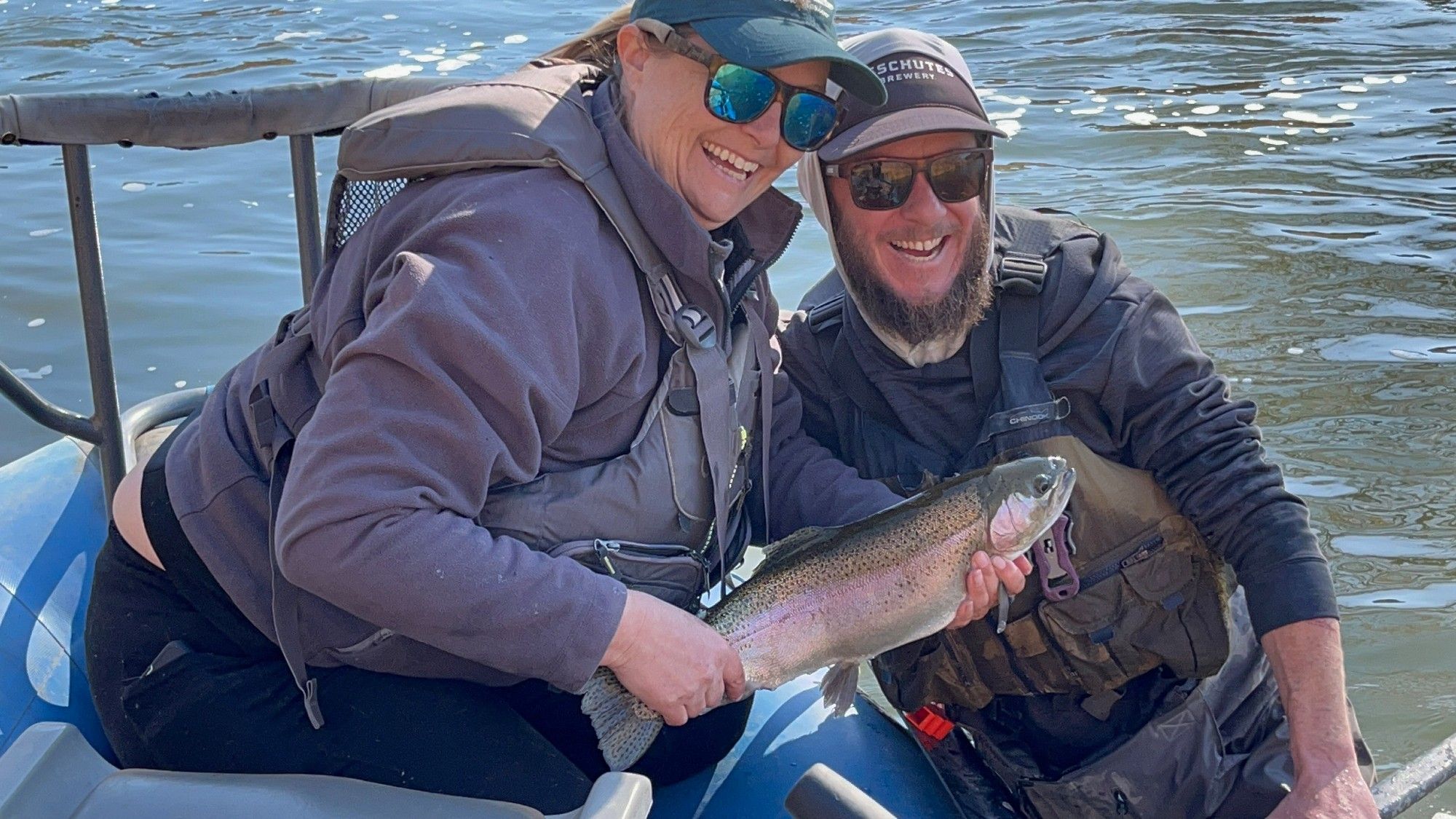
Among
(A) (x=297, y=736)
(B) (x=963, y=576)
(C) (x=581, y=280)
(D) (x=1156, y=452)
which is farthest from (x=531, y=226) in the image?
(D) (x=1156, y=452)

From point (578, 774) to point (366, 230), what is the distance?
1.03 m

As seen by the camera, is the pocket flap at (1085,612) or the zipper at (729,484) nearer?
the zipper at (729,484)

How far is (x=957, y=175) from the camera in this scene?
Answer: 3186 mm

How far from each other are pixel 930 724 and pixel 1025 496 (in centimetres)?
82

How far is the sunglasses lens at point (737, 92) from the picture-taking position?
2.45 metres

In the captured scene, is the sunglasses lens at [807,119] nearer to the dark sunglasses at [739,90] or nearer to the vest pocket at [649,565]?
the dark sunglasses at [739,90]

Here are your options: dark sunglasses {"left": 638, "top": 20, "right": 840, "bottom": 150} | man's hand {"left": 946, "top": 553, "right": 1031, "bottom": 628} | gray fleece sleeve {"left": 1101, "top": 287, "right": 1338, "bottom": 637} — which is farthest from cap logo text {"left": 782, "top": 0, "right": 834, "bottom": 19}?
man's hand {"left": 946, "top": 553, "right": 1031, "bottom": 628}

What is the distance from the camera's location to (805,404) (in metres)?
3.44

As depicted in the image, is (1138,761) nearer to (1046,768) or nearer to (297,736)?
(1046,768)

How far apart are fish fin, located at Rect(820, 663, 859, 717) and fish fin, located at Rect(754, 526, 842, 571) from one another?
10.7 inches

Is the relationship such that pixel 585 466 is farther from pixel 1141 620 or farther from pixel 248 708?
pixel 1141 620

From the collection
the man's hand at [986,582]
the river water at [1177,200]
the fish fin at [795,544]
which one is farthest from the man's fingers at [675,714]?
the river water at [1177,200]

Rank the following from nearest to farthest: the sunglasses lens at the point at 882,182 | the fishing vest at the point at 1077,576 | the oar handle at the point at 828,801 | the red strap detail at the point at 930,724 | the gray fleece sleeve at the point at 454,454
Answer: the oar handle at the point at 828,801, the gray fleece sleeve at the point at 454,454, the fishing vest at the point at 1077,576, the sunglasses lens at the point at 882,182, the red strap detail at the point at 930,724

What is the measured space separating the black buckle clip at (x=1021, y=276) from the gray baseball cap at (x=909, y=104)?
31cm
